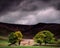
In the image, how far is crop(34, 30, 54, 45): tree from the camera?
17.9m

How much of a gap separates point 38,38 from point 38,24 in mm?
1435

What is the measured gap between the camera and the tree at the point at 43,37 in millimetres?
17938

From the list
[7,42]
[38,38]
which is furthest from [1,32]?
[38,38]

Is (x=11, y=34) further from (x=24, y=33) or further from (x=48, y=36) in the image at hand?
(x=48, y=36)

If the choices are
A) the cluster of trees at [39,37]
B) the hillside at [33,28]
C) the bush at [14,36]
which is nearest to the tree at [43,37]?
the cluster of trees at [39,37]

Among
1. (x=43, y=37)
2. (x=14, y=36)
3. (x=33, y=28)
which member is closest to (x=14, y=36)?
(x=14, y=36)

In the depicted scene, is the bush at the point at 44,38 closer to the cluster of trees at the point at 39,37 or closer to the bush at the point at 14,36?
the cluster of trees at the point at 39,37

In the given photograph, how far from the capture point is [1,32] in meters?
20.4

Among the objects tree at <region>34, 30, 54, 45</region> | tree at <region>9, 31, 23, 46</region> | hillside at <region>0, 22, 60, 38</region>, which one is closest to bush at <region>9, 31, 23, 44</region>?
tree at <region>9, 31, 23, 46</region>

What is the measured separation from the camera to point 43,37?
1878cm

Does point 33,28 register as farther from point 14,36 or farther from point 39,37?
point 14,36

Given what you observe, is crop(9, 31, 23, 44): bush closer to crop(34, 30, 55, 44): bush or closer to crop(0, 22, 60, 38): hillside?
crop(0, 22, 60, 38): hillside

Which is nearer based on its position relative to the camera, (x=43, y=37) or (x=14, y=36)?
(x=14, y=36)

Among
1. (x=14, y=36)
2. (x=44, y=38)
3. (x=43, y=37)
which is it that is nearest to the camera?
(x=14, y=36)
